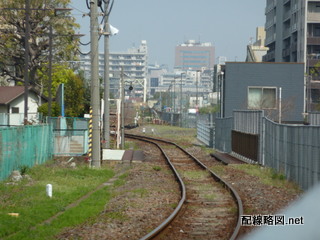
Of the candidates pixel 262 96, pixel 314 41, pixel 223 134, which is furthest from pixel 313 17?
pixel 223 134

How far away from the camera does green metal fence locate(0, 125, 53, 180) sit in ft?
70.1

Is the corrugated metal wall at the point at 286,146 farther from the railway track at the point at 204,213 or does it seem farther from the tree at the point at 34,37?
the tree at the point at 34,37

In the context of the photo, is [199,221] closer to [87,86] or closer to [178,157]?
[178,157]

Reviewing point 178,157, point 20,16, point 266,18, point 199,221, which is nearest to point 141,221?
point 199,221

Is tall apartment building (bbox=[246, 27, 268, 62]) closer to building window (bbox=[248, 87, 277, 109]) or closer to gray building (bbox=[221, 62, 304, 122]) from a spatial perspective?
gray building (bbox=[221, 62, 304, 122])

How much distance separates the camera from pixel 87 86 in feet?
200

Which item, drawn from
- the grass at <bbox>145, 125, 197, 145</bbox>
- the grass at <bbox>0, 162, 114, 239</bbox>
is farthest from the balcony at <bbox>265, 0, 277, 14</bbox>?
the grass at <bbox>0, 162, 114, 239</bbox>

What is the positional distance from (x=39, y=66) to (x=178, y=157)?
26.9 meters

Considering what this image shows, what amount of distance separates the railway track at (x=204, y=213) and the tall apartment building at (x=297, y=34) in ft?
184

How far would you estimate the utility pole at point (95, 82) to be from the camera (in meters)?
25.0

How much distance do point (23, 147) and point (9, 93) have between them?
29.0 meters

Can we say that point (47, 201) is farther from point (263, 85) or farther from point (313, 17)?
point (313, 17)

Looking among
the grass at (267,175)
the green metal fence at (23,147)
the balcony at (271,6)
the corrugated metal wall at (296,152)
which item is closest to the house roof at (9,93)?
the green metal fence at (23,147)

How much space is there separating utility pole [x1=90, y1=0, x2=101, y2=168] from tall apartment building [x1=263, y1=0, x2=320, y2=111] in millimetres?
51704
